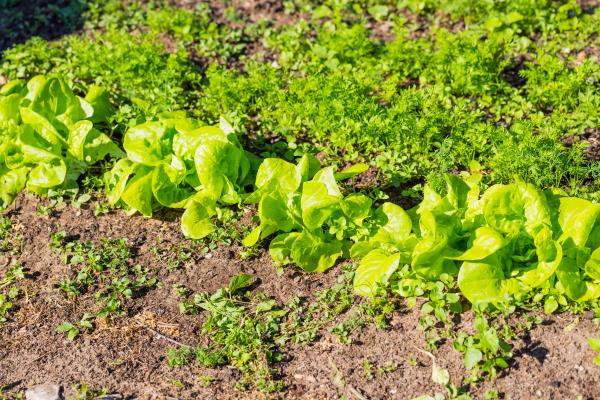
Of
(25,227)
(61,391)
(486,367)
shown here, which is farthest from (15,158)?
(486,367)

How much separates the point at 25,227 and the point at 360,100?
8.87 ft

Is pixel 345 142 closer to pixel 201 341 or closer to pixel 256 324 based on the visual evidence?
pixel 256 324

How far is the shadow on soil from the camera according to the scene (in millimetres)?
7926

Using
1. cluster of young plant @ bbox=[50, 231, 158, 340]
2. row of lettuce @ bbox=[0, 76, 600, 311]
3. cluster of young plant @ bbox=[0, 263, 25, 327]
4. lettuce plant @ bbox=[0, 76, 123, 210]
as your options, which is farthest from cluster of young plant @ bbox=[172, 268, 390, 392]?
lettuce plant @ bbox=[0, 76, 123, 210]

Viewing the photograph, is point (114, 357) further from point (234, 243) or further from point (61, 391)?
point (234, 243)

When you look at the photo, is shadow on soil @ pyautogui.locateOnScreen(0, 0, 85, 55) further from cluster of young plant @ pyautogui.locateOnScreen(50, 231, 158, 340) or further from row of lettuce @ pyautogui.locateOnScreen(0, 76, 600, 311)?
cluster of young plant @ pyautogui.locateOnScreen(50, 231, 158, 340)

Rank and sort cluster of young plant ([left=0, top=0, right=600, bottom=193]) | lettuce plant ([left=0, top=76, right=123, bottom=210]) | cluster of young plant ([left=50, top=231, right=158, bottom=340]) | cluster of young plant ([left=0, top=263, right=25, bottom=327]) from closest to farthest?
cluster of young plant ([left=50, top=231, right=158, bottom=340]) < cluster of young plant ([left=0, top=263, right=25, bottom=327]) < cluster of young plant ([left=0, top=0, right=600, bottom=193]) < lettuce plant ([left=0, top=76, right=123, bottom=210])

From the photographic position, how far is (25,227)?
229 inches

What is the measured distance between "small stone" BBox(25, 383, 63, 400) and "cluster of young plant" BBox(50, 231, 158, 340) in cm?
39

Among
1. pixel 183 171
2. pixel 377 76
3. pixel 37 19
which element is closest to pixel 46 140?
pixel 183 171

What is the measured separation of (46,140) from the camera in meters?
6.03

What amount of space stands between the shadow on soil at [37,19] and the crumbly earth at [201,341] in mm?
3157

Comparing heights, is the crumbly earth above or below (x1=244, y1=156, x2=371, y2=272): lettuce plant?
below

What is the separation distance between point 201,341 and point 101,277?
0.94m
